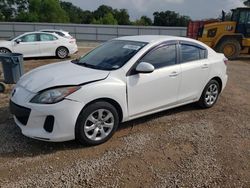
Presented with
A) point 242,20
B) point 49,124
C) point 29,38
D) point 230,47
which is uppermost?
point 242,20

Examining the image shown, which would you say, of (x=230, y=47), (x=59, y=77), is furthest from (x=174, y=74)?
(x=230, y=47)

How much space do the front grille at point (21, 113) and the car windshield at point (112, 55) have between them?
121 centimetres

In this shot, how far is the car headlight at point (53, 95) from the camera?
333 cm

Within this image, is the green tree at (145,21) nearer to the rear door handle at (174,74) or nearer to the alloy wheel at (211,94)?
the alloy wheel at (211,94)

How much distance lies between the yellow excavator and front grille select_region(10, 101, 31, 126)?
12.2 meters

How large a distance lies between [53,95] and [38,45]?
9502 millimetres

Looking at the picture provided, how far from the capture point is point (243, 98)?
20.0 ft

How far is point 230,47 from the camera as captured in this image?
13500 millimetres

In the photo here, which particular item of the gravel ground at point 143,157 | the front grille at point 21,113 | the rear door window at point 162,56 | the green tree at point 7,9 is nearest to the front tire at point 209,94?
the gravel ground at point 143,157

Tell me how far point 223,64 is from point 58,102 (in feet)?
11.8

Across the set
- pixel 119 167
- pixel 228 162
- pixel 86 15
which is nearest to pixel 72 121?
pixel 119 167

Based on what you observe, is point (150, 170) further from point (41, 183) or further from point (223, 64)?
point (223, 64)

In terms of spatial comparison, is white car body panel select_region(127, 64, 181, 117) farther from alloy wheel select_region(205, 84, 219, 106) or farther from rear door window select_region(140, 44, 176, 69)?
alloy wheel select_region(205, 84, 219, 106)

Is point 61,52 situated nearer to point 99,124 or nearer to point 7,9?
point 99,124
